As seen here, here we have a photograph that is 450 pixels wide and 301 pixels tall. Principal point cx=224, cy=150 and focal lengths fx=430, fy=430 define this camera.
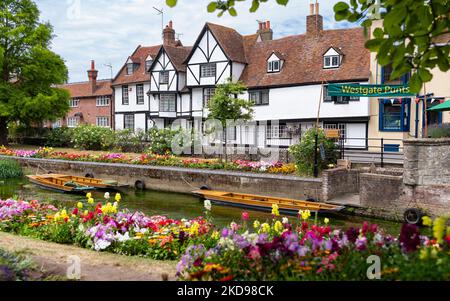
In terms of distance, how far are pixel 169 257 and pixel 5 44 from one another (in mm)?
38663

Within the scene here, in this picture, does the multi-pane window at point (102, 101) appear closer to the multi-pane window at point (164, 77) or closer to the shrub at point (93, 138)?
the shrub at point (93, 138)

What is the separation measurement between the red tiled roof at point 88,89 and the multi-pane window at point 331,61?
2844 cm

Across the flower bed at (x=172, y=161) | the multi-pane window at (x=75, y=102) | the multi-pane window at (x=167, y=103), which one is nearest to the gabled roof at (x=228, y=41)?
the multi-pane window at (x=167, y=103)

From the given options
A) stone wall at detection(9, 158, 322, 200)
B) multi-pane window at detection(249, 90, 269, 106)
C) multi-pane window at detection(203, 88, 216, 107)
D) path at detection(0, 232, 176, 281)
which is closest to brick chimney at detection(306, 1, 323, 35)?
multi-pane window at detection(249, 90, 269, 106)

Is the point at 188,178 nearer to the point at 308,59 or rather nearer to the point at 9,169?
the point at 9,169

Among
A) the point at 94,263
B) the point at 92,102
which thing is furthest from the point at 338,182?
the point at 92,102

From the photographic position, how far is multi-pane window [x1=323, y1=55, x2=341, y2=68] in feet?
98.3

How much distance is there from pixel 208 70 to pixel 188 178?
15.2 metres

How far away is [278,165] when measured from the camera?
72.6 ft

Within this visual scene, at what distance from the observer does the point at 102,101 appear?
5147 centimetres

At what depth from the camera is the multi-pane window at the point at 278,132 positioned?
31625mm

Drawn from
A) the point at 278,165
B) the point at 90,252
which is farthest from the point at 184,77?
the point at 90,252

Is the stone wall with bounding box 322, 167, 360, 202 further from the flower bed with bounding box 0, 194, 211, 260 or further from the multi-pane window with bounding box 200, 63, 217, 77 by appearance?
the multi-pane window with bounding box 200, 63, 217, 77
